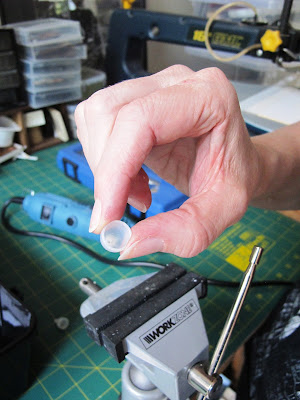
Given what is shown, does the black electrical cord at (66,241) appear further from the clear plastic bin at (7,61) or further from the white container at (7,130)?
the clear plastic bin at (7,61)

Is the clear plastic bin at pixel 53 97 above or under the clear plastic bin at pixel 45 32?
under

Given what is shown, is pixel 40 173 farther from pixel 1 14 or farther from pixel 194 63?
pixel 194 63

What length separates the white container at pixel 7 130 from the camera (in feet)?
3.82

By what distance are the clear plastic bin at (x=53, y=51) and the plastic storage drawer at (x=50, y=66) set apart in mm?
17

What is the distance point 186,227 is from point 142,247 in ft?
0.18

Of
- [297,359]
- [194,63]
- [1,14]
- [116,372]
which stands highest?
[1,14]

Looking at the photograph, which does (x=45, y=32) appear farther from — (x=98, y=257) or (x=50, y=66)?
(x=98, y=257)

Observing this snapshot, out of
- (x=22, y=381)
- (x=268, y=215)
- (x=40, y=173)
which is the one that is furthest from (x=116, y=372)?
(x=40, y=173)

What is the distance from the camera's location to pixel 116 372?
63 cm

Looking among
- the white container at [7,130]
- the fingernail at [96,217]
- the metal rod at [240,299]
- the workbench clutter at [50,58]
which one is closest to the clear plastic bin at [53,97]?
the workbench clutter at [50,58]

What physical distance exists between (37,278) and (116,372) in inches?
12.0

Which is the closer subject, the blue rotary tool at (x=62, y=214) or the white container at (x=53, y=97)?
the blue rotary tool at (x=62, y=214)

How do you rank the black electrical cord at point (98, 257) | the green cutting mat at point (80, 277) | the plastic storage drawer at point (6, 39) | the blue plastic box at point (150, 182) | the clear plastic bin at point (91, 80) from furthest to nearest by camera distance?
the clear plastic bin at point (91, 80) < the plastic storage drawer at point (6, 39) < the blue plastic box at point (150, 182) < the black electrical cord at point (98, 257) < the green cutting mat at point (80, 277)

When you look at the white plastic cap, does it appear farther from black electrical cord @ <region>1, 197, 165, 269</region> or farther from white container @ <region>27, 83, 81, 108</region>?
white container @ <region>27, 83, 81, 108</region>
